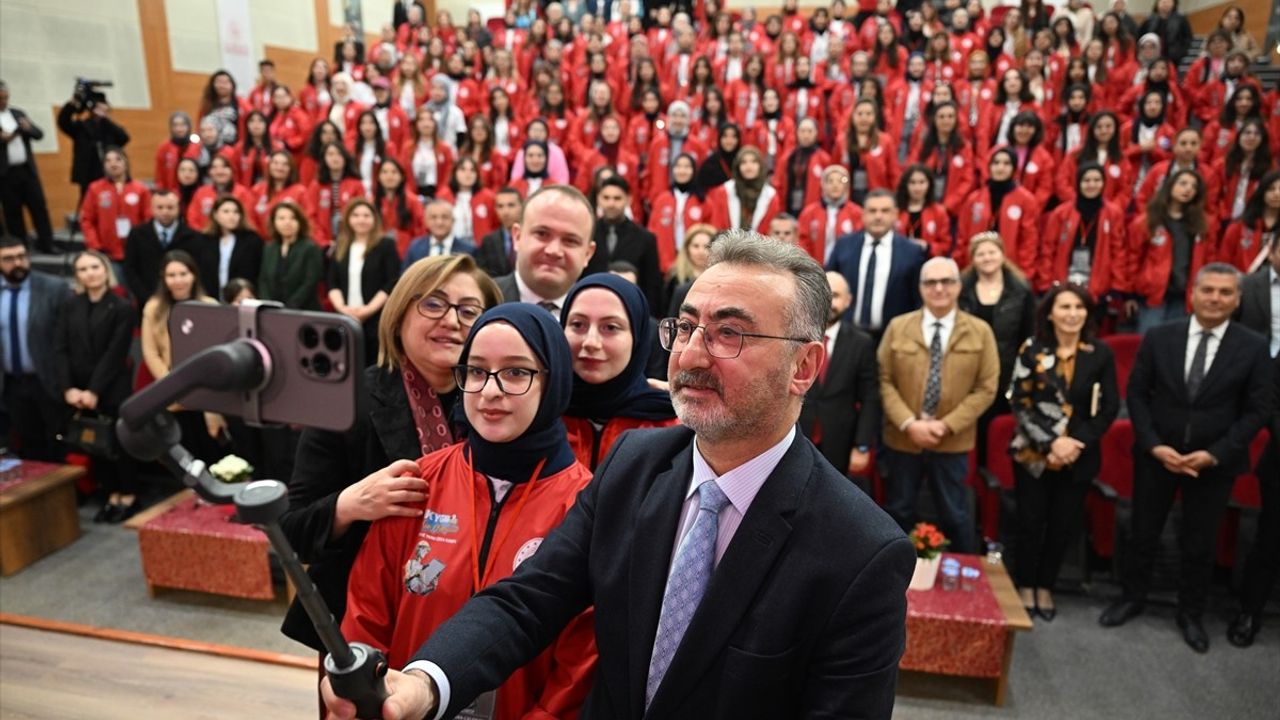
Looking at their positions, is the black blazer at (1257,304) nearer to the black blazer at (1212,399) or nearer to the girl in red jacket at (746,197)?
the black blazer at (1212,399)

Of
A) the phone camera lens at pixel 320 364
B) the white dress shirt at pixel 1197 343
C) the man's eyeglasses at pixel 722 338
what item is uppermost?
the phone camera lens at pixel 320 364

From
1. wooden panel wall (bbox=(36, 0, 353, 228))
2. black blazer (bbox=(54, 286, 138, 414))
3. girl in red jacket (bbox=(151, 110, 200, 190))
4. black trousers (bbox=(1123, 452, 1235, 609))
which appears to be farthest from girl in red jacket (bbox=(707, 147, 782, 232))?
wooden panel wall (bbox=(36, 0, 353, 228))

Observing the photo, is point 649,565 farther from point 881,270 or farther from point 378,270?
point 378,270

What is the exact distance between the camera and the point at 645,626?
1.18 meters

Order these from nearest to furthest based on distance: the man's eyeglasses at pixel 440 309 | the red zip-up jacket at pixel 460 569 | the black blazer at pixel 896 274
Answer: the red zip-up jacket at pixel 460 569
the man's eyeglasses at pixel 440 309
the black blazer at pixel 896 274

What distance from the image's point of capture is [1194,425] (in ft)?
10.9

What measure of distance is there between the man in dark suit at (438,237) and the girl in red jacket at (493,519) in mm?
3600

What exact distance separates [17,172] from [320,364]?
27.4ft

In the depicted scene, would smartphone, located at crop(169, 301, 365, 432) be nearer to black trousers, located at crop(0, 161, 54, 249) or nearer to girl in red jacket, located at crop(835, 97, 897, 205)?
girl in red jacket, located at crop(835, 97, 897, 205)

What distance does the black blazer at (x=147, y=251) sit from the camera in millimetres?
5461

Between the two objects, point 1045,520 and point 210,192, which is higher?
point 210,192

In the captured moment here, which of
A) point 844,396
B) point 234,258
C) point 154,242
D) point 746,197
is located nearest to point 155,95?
point 154,242

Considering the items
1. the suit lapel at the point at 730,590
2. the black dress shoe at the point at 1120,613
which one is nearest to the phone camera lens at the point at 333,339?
the suit lapel at the point at 730,590

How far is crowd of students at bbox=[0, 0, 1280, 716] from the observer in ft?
5.03
